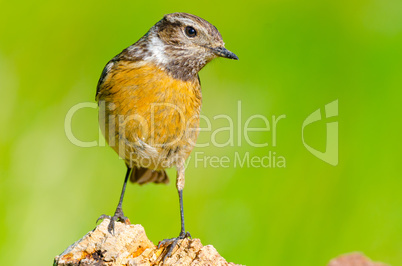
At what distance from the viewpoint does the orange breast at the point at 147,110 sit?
5473 millimetres

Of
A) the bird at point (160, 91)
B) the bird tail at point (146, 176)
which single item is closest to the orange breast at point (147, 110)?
the bird at point (160, 91)

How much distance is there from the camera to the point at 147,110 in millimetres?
5469

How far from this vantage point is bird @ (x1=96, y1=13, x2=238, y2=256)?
5484mm

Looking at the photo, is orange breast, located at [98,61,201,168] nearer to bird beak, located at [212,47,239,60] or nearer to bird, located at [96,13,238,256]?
bird, located at [96,13,238,256]

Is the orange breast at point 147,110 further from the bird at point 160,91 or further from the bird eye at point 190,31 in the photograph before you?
the bird eye at point 190,31

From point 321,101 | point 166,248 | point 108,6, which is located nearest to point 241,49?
point 321,101

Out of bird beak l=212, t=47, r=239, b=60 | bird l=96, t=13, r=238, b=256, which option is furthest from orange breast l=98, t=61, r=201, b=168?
bird beak l=212, t=47, r=239, b=60

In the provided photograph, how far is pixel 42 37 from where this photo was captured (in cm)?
715

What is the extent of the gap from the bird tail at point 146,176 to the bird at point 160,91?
0.70m

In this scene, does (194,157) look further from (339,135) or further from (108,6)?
(108,6)

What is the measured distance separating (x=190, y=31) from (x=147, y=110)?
79 centimetres

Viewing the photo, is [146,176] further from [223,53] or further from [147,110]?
[223,53]

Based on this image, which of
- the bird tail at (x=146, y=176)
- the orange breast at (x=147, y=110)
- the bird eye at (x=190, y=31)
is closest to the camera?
the orange breast at (x=147, y=110)

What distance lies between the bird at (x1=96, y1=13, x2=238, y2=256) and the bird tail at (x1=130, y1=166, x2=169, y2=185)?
698 mm
